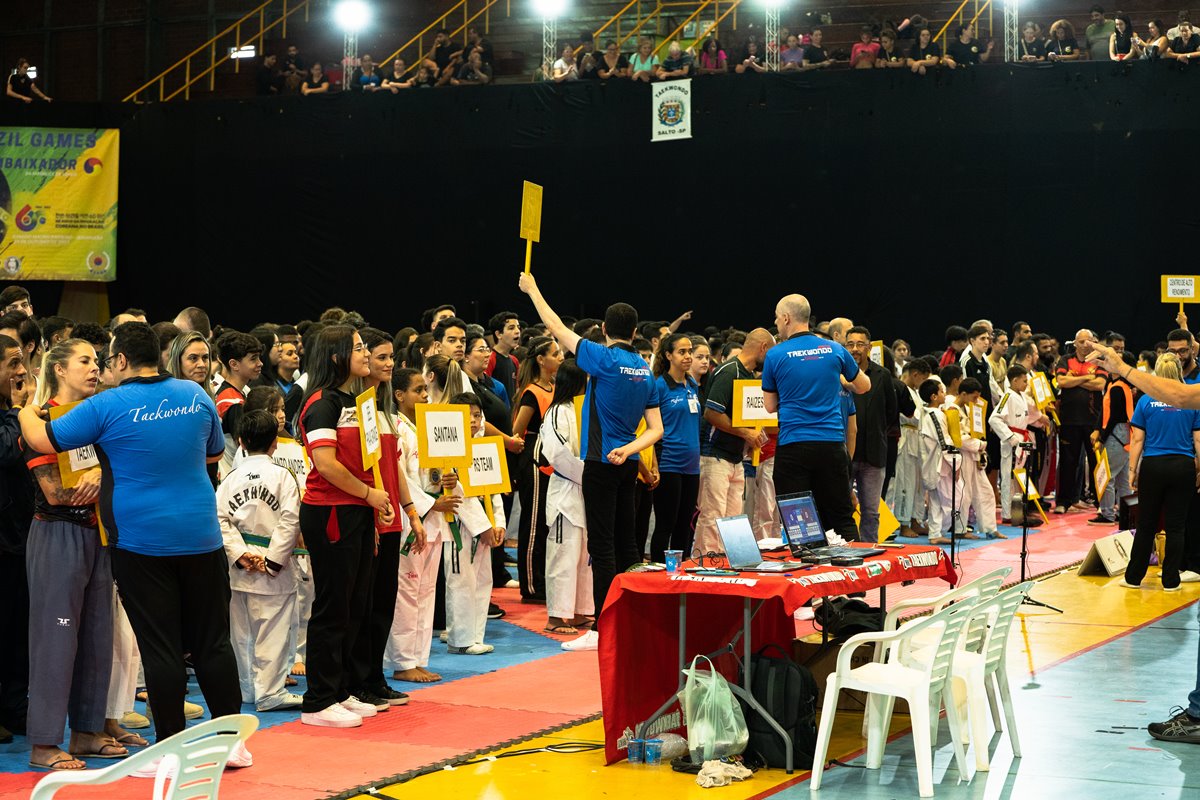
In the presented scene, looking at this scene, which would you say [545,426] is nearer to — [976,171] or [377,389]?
[377,389]

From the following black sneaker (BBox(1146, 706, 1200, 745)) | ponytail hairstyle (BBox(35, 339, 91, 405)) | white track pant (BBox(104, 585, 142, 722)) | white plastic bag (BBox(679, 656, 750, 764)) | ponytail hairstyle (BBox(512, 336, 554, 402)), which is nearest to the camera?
white plastic bag (BBox(679, 656, 750, 764))

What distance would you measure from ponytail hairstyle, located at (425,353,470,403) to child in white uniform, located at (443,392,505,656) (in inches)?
1.7

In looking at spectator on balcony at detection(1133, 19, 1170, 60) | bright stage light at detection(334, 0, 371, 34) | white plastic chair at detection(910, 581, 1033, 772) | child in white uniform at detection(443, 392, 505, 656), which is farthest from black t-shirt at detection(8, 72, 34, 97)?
white plastic chair at detection(910, 581, 1033, 772)

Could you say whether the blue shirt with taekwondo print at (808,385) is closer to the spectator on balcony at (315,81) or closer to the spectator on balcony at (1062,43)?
the spectator on balcony at (1062,43)

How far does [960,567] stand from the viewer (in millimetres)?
10164

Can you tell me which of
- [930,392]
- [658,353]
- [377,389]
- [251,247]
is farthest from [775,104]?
[377,389]

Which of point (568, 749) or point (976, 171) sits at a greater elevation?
point (976, 171)

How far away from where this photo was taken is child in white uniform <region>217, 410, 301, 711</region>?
6.27 meters

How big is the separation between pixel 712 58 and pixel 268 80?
6.22 meters

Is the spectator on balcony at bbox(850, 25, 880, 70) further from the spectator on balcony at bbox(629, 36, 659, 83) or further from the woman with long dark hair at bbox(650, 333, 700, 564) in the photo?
the woman with long dark hair at bbox(650, 333, 700, 564)

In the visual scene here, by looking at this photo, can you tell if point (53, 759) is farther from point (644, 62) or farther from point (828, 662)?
point (644, 62)

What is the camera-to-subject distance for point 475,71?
60.7 feet

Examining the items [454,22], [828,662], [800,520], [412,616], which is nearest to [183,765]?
[800,520]

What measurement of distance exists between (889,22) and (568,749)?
553 inches
